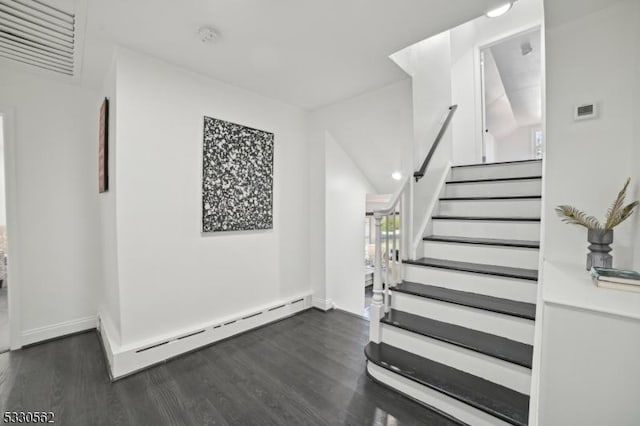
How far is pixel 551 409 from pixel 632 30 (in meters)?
1.88

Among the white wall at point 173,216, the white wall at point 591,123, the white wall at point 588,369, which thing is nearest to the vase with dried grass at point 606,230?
the white wall at point 591,123

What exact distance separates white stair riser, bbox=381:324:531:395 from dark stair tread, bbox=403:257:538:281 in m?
0.62

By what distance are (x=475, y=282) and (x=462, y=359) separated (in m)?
0.62

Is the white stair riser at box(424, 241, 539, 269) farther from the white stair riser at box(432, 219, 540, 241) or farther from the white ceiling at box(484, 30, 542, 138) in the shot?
the white ceiling at box(484, 30, 542, 138)

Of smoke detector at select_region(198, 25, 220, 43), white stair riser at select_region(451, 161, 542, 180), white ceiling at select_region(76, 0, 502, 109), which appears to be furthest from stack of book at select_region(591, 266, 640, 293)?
smoke detector at select_region(198, 25, 220, 43)

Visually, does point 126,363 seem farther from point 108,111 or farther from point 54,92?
point 54,92

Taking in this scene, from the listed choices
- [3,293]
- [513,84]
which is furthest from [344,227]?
[3,293]

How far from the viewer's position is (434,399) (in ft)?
5.56

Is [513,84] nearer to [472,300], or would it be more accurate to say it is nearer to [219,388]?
[472,300]

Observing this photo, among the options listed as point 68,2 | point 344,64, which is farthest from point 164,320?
point 344,64

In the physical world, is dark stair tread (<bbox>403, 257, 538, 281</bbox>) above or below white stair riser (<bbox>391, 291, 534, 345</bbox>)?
above

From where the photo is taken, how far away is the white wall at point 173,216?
2.20m

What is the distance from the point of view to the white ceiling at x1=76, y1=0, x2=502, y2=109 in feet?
5.75

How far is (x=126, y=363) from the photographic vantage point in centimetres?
211
